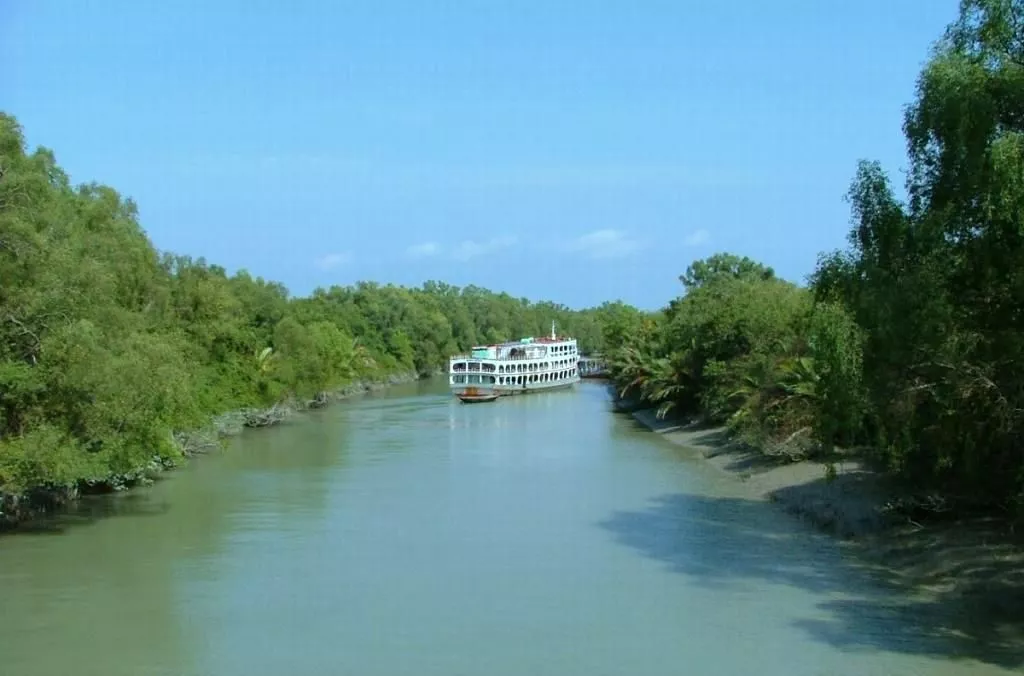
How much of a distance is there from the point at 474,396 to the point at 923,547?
50050mm

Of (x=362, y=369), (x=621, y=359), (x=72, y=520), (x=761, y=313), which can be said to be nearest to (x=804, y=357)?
(x=761, y=313)

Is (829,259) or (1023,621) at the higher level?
(829,259)

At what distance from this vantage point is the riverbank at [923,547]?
15.9 meters

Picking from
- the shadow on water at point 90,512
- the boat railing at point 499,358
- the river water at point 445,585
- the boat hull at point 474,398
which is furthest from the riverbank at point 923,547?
the boat railing at point 499,358

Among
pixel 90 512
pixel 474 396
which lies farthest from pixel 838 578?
pixel 474 396

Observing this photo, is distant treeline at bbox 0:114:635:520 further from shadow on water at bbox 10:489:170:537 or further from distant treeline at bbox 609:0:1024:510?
distant treeline at bbox 609:0:1024:510

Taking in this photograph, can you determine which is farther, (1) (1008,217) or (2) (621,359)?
(2) (621,359)

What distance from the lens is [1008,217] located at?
12.6 m

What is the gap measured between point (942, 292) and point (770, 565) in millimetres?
8322

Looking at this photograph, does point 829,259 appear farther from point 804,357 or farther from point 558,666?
point 804,357

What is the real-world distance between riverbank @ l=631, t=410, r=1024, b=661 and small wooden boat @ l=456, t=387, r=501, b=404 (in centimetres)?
3905

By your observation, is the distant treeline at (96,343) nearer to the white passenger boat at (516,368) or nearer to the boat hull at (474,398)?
the boat hull at (474,398)

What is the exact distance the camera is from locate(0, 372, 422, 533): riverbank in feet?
77.5

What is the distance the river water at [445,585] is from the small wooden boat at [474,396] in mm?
34505
